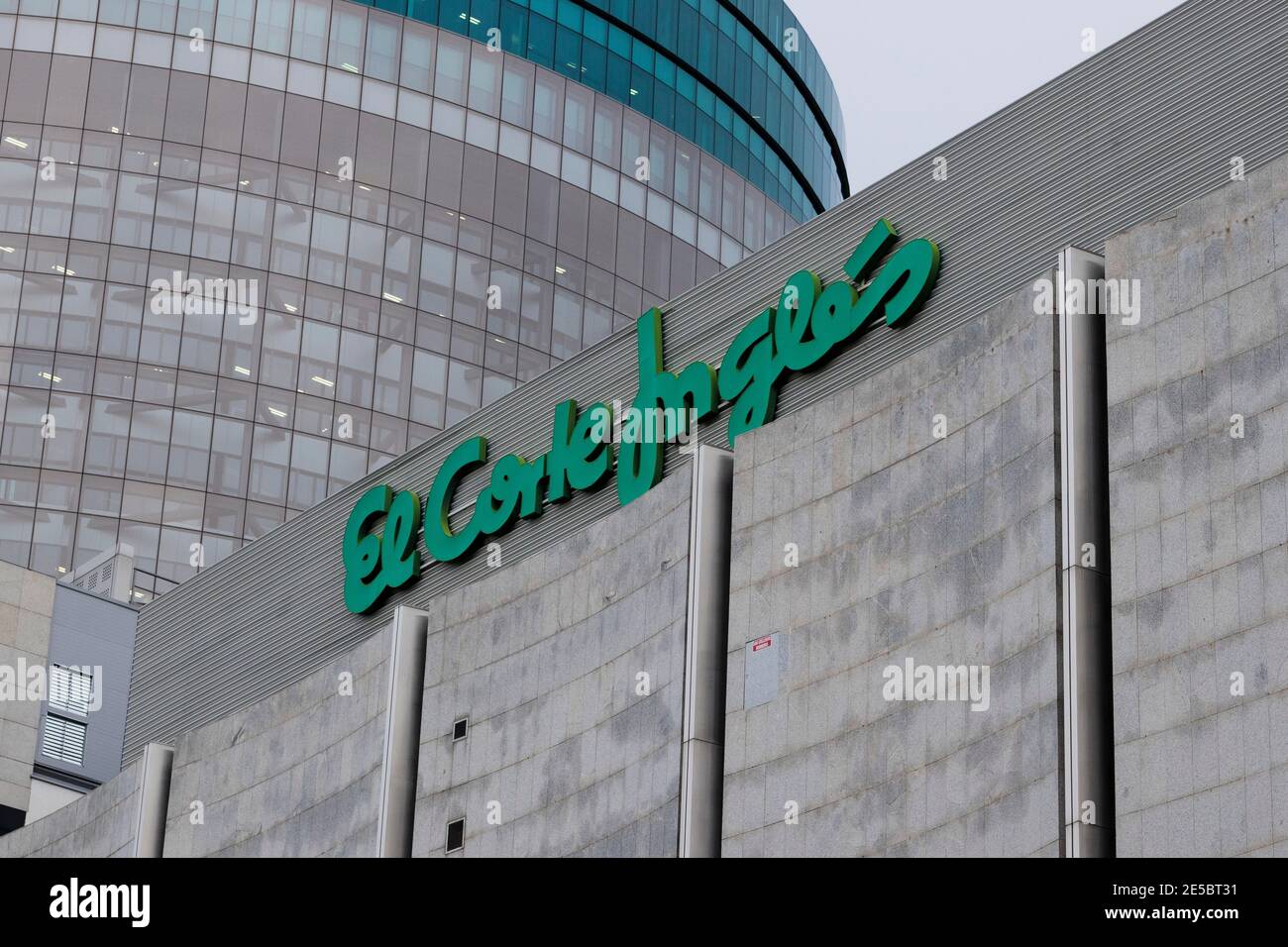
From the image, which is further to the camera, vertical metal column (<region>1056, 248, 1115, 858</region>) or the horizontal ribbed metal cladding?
the horizontal ribbed metal cladding

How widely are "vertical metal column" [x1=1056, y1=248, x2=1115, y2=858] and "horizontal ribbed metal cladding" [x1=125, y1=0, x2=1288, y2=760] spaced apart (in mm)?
3149

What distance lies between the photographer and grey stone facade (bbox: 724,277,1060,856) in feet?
108

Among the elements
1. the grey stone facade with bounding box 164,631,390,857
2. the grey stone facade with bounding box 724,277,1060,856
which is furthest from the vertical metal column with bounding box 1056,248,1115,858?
the grey stone facade with bounding box 164,631,390,857

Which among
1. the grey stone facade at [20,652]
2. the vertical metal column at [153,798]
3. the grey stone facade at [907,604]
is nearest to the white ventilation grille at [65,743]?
the grey stone facade at [20,652]

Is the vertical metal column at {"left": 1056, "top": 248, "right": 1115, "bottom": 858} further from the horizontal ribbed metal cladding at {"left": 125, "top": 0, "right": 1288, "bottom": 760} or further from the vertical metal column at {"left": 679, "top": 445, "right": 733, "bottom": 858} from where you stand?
the vertical metal column at {"left": 679, "top": 445, "right": 733, "bottom": 858}

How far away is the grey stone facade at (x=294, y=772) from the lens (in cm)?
4625

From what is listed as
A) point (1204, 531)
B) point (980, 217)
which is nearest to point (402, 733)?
point (980, 217)

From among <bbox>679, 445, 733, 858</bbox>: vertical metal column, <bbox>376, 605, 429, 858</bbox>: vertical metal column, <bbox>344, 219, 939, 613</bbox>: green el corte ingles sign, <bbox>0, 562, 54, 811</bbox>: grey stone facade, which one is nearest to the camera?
<bbox>679, 445, 733, 858</bbox>: vertical metal column

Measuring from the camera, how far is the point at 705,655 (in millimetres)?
39344

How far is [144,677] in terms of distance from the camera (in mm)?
60500

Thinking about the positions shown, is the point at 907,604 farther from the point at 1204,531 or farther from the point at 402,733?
the point at 402,733

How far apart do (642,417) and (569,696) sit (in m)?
6.47

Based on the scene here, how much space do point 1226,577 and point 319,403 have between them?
2712 inches

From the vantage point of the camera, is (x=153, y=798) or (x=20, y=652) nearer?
(x=153, y=798)
